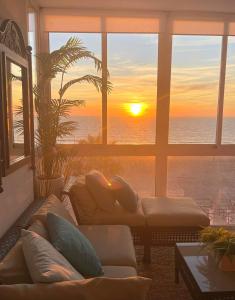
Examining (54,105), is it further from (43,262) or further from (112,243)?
(43,262)

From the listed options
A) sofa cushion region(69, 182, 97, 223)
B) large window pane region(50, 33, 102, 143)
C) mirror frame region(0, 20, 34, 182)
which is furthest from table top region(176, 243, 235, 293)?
large window pane region(50, 33, 102, 143)

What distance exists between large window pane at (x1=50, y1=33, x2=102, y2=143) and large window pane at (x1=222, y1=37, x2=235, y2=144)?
1999mm

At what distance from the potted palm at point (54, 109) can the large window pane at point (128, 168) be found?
1.71 ft

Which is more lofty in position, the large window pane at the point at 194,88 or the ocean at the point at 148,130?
A: the large window pane at the point at 194,88

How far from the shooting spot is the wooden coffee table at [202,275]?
185 cm

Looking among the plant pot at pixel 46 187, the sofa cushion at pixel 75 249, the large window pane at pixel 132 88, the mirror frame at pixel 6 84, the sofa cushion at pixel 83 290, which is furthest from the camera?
the large window pane at pixel 132 88

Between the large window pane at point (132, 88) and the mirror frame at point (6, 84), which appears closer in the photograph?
the mirror frame at point (6, 84)

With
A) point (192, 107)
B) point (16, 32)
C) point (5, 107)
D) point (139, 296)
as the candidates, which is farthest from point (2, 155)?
point (192, 107)

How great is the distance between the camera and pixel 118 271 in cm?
198

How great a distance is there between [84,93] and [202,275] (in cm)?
315

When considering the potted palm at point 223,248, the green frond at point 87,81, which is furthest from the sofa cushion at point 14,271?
the green frond at point 87,81

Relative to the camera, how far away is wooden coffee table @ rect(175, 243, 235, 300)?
6.07ft

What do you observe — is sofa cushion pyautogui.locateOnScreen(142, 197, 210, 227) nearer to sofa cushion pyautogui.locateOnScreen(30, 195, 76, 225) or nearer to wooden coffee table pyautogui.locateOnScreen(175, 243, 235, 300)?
wooden coffee table pyautogui.locateOnScreen(175, 243, 235, 300)

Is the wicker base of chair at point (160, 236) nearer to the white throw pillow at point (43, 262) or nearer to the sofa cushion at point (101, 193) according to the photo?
the sofa cushion at point (101, 193)
